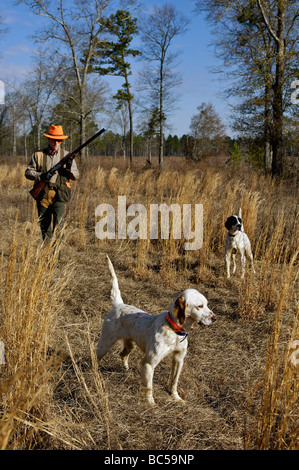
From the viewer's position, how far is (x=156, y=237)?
5.88m

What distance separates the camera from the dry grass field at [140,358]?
Answer: 1.58m

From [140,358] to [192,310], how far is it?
969mm

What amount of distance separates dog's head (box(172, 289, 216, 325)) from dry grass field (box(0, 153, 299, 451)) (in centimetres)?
45

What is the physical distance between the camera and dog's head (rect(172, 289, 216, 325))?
6.92ft

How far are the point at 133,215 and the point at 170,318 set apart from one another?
495 cm

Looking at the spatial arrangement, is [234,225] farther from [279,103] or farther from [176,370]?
[279,103]

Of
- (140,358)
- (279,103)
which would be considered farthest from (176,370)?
(279,103)

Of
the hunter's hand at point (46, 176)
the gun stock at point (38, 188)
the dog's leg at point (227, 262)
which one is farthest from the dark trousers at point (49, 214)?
the dog's leg at point (227, 262)

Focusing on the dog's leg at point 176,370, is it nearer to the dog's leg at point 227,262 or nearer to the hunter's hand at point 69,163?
the dog's leg at point 227,262

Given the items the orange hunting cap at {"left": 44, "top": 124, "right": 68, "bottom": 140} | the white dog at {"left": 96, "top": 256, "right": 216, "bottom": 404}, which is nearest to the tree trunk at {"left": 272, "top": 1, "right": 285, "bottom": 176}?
the orange hunting cap at {"left": 44, "top": 124, "right": 68, "bottom": 140}

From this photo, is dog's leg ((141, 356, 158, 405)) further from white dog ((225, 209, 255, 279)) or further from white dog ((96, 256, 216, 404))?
white dog ((225, 209, 255, 279))

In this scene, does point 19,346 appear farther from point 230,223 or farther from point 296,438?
point 230,223

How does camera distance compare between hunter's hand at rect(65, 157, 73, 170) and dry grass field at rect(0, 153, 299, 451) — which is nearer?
dry grass field at rect(0, 153, 299, 451)

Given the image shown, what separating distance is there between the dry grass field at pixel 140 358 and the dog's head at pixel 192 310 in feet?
1.48
